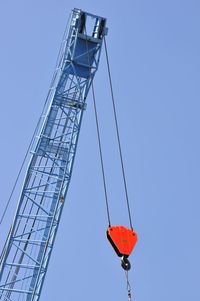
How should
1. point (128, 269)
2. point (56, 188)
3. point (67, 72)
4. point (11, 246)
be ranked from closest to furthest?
point (128, 269), point (11, 246), point (56, 188), point (67, 72)

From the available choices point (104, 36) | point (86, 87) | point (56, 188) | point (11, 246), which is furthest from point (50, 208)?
point (104, 36)

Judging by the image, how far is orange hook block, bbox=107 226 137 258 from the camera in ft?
56.9

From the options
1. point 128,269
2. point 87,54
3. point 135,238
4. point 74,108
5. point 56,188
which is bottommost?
point 128,269

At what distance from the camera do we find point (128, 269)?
17.1m

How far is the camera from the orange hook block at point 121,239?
17328 millimetres

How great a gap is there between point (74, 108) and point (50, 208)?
16.2ft

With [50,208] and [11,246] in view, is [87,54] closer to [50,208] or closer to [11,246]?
[50,208]

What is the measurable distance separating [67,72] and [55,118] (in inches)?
93.8

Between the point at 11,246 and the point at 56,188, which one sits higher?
the point at 56,188

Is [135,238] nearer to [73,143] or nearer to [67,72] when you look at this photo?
[73,143]

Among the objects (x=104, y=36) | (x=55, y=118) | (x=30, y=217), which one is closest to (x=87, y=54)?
(x=104, y=36)

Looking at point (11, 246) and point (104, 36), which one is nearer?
point (11, 246)

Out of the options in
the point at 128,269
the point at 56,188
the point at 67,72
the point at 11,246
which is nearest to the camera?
the point at 128,269

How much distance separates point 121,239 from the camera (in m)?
17.5
